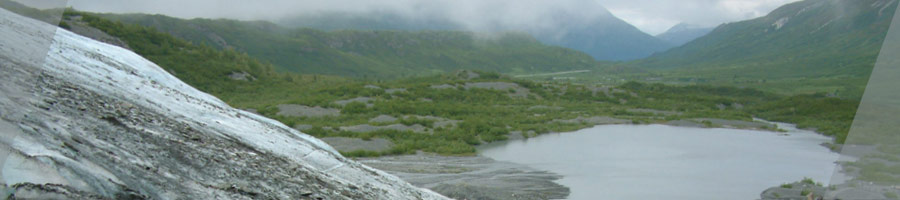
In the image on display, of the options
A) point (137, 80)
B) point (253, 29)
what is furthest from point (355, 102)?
point (253, 29)

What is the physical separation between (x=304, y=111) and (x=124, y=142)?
2800cm

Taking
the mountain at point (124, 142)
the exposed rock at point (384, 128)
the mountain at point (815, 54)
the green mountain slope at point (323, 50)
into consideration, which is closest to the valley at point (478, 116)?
the exposed rock at point (384, 128)

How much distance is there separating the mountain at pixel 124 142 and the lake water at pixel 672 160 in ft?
27.0

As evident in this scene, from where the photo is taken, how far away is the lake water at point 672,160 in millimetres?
14695

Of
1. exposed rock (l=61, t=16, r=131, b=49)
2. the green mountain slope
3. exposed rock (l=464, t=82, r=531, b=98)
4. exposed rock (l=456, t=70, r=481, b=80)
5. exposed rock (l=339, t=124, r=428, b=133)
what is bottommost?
exposed rock (l=339, t=124, r=428, b=133)

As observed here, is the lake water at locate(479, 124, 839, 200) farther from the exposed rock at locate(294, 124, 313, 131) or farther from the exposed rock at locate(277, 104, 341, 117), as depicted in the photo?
the exposed rock at locate(277, 104, 341, 117)

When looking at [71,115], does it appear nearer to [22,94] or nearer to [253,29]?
[22,94]

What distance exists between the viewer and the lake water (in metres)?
14.7

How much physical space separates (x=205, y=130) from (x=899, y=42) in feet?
41.6

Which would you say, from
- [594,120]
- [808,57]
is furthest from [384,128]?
[808,57]

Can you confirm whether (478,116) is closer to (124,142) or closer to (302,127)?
(302,127)

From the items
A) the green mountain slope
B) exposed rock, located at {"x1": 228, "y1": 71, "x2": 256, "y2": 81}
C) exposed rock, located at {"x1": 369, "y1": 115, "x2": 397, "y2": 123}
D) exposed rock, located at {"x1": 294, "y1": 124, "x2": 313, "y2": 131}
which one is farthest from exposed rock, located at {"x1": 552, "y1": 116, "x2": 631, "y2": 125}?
the green mountain slope

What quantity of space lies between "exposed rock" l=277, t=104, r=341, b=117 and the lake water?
12.6 m

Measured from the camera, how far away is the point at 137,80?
7891mm
